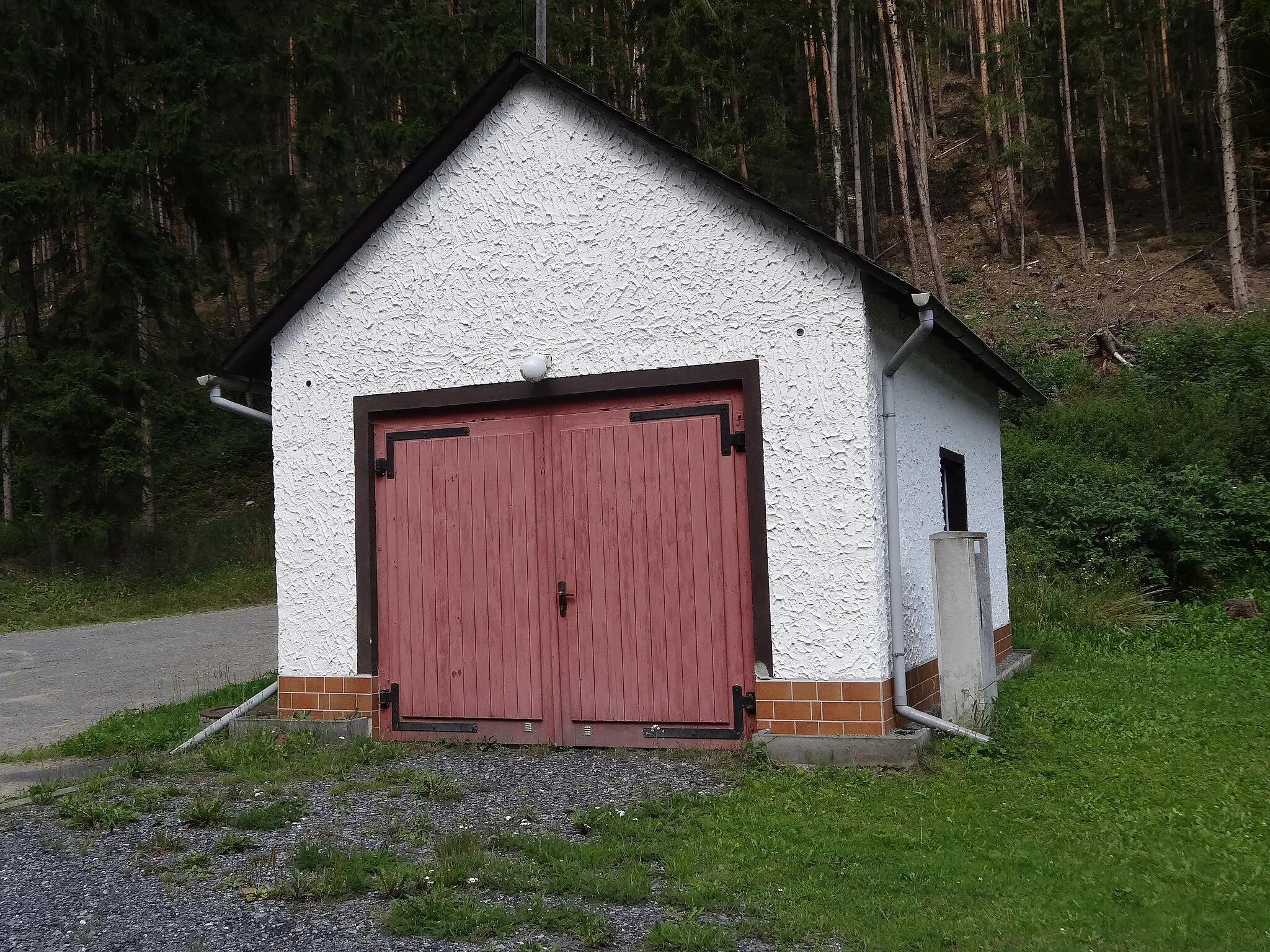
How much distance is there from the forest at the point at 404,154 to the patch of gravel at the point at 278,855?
9266 millimetres

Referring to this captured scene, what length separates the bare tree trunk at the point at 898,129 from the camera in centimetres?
2758

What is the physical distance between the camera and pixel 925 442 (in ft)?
25.7

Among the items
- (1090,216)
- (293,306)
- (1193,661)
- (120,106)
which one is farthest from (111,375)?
(1090,216)

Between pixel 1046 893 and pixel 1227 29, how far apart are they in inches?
976

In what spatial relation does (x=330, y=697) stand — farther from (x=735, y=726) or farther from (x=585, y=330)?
(x=585, y=330)

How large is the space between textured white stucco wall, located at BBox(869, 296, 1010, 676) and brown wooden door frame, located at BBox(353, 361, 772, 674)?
0.94 meters

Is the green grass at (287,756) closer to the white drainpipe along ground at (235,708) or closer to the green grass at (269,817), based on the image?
the white drainpipe along ground at (235,708)

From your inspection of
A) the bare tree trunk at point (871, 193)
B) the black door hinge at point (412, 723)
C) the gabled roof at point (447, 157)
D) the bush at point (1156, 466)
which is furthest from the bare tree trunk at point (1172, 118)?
the black door hinge at point (412, 723)

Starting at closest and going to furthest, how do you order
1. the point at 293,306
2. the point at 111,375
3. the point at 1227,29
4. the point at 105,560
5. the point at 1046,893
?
1. the point at 1046,893
2. the point at 293,306
3. the point at 111,375
4. the point at 105,560
5. the point at 1227,29

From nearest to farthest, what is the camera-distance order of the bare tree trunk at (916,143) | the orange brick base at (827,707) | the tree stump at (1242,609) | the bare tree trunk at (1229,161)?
the orange brick base at (827,707), the tree stump at (1242,609), the bare tree trunk at (1229,161), the bare tree trunk at (916,143)

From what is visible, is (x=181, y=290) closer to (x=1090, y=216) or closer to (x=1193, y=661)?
(x=1193, y=661)

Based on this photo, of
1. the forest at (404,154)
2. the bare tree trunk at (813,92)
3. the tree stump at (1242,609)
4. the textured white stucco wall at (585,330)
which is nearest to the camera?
the textured white stucco wall at (585,330)

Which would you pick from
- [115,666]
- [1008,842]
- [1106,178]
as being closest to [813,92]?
[1106,178]

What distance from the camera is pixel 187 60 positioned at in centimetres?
1747
